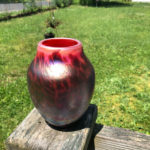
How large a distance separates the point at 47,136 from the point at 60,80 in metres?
0.43

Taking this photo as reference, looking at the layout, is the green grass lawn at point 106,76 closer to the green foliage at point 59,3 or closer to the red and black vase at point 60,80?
the red and black vase at point 60,80

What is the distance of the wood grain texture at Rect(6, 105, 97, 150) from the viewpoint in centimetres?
115

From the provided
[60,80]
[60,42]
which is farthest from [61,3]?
[60,80]

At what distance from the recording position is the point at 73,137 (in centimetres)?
123

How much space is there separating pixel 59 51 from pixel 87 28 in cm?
823

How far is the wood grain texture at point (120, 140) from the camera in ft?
4.16

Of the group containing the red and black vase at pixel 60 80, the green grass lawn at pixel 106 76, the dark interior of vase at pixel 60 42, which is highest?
the dark interior of vase at pixel 60 42

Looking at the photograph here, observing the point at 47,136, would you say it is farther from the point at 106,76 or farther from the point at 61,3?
the point at 61,3

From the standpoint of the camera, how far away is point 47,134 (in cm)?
124

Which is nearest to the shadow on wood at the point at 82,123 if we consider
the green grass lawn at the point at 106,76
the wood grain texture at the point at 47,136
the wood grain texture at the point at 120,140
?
the wood grain texture at the point at 47,136

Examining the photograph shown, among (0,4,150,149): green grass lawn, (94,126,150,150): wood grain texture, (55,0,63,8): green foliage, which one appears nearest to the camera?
(94,126,150,150): wood grain texture

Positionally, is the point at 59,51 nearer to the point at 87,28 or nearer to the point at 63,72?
the point at 63,72

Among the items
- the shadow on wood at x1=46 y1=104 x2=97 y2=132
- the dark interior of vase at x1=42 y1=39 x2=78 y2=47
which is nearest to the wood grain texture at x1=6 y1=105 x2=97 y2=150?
the shadow on wood at x1=46 y1=104 x2=97 y2=132

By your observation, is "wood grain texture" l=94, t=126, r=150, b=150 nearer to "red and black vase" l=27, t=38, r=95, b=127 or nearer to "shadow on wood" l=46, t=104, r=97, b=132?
"shadow on wood" l=46, t=104, r=97, b=132
